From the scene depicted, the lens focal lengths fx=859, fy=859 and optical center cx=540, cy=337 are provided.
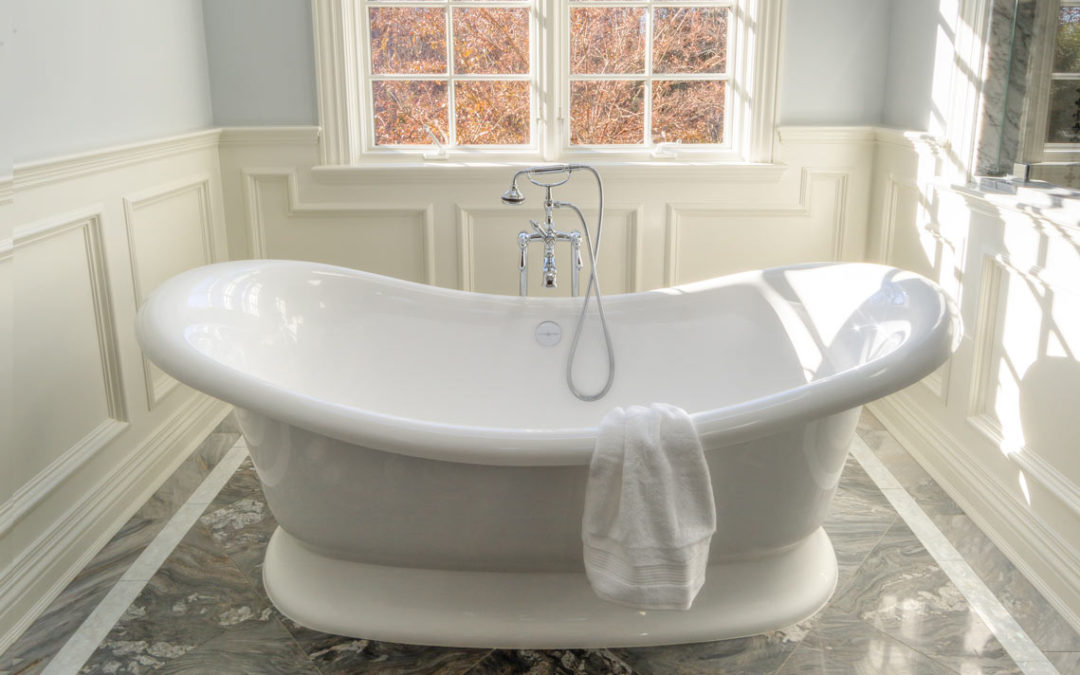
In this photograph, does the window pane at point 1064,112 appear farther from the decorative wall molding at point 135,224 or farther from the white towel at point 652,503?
the decorative wall molding at point 135,224

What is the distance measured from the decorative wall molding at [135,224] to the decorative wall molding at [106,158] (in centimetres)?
10

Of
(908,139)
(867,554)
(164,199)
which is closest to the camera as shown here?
(867,554)

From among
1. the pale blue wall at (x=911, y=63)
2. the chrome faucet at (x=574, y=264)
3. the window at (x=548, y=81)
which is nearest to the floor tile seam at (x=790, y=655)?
the chrome faucet at (x=574, y=264)

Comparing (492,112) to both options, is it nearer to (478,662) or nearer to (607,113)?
(607,113)

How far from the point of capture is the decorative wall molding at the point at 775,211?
312 centimetres

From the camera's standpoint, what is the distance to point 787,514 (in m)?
1.76

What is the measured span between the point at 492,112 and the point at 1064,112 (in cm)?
183

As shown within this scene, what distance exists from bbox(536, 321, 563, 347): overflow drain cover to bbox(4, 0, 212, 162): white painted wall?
1.28 meters

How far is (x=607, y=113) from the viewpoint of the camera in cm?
318

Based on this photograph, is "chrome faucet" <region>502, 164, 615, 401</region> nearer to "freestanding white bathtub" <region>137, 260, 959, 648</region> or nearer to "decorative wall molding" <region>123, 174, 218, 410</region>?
"freestanding white bathtub" <region>137, 260, 959, 648</region>

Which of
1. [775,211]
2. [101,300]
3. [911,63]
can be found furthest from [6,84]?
[911,63]

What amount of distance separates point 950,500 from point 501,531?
142cm

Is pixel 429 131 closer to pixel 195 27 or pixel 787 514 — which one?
pixel 195 27

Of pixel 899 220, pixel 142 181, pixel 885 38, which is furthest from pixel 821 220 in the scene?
pixel 142 181
